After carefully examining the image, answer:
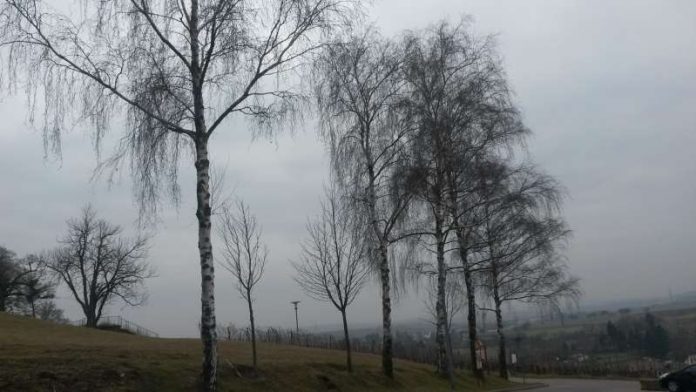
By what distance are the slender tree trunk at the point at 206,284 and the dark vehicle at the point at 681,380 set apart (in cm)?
2405

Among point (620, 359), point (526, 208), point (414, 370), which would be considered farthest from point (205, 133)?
point (620, 359)

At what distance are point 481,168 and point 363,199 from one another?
5479 mm

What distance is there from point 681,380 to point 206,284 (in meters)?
24.6

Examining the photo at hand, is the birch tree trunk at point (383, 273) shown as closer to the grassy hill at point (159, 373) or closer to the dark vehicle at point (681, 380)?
the grassy hill at point (159, 373)

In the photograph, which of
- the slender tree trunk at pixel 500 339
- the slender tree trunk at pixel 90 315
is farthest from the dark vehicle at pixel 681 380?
the slender tree trunk at pixel 90 315

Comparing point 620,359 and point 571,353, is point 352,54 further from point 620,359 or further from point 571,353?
point 571,353

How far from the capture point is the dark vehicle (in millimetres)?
32719

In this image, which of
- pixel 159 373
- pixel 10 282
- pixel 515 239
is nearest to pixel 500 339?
pixel 515 239

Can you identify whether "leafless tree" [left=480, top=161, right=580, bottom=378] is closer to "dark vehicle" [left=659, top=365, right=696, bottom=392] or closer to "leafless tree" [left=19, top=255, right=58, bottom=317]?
"dark vehicle" [left=659, top=365, right=696, bottom=392]

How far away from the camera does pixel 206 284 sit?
17.5m

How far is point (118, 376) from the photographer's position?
19.1 m

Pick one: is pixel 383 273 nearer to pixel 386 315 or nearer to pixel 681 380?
pixel 386 315

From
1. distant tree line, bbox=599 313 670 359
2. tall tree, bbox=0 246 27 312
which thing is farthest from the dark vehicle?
tall tree, bbox=0 246 27 312

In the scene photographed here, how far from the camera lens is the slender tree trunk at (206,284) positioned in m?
17.2
